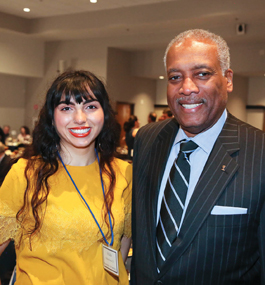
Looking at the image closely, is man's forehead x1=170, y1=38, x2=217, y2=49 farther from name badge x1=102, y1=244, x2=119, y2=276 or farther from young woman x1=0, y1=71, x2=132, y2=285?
name badge x1=102, y1=244, x2=119, y2=276

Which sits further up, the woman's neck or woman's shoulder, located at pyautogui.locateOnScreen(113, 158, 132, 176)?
the woman's neck

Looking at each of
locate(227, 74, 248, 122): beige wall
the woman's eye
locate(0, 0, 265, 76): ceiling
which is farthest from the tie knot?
locate(227, 74, 248, 122): beige wall

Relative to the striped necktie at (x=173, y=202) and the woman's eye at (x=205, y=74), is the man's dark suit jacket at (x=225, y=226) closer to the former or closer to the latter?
the striped necktie at (x=173, y=202)

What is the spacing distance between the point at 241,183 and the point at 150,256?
0.50 m

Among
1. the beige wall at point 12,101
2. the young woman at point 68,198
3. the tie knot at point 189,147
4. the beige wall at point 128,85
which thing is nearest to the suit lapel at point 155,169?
the tie knot at point 189,147

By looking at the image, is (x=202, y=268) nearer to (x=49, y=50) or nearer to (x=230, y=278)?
(x=230, y=278)

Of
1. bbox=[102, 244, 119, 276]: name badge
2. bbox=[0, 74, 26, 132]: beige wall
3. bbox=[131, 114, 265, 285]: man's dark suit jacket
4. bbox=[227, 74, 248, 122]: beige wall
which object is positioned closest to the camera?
bbox=[131, 114, 265, 285]: man's dark suit jacket

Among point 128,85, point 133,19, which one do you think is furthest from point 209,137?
point 128,85

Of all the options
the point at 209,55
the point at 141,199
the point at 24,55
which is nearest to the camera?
the point at 209,55

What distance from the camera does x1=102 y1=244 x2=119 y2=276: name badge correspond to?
5.41 ft

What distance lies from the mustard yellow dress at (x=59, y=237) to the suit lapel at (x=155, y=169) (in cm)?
27

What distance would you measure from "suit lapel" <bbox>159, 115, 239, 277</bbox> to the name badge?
278 mm

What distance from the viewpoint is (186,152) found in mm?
1532

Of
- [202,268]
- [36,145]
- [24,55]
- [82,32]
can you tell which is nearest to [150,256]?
[202,268]
